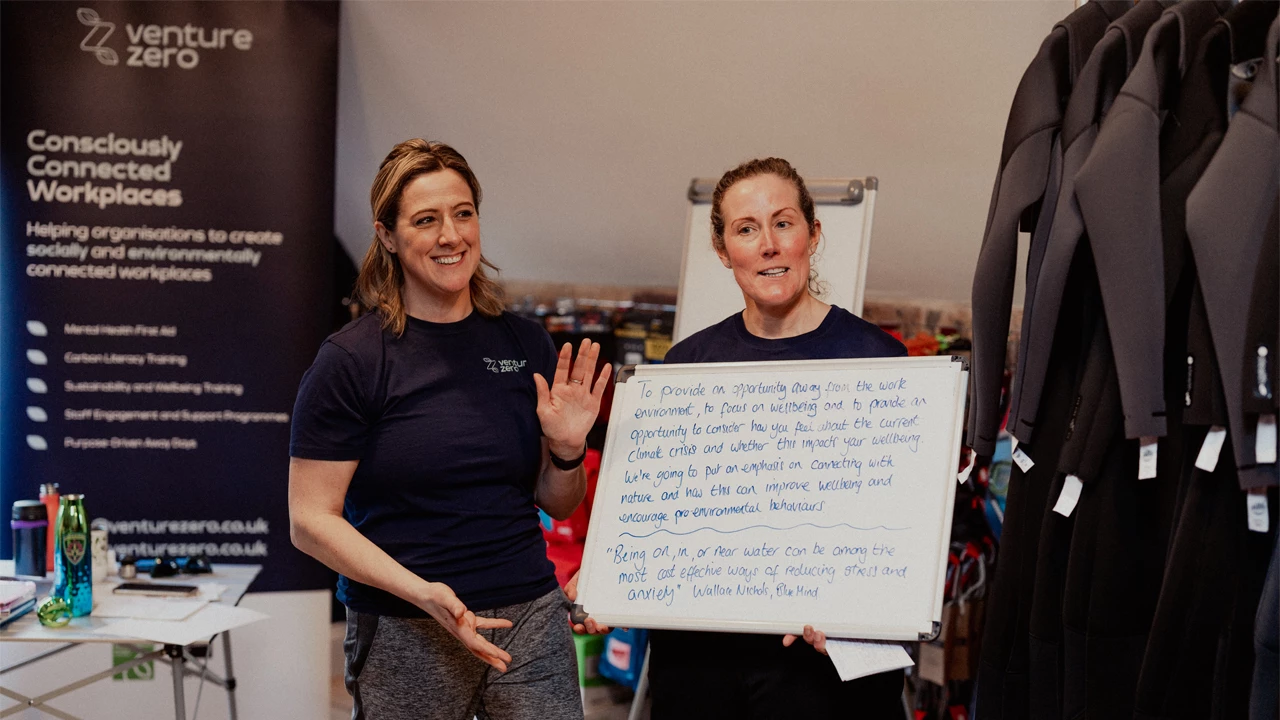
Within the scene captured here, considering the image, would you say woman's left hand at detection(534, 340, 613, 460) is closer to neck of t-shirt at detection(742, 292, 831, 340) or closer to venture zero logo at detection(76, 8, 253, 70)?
neck of t-shirt at detection(742, 292, 831, 340)

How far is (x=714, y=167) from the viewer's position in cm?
354

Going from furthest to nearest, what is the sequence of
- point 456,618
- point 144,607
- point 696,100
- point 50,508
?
point 696,100 → point 50,508 → point 144,607 → point 456,618

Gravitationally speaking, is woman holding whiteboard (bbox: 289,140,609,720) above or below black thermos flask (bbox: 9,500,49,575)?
above

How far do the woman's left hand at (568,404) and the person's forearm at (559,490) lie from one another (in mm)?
36

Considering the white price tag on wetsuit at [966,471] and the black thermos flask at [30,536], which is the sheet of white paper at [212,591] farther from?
the white price tag on wetsuit at [966,471]

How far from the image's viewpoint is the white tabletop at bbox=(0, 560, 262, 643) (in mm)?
2105

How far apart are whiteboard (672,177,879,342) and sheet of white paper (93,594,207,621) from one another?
1.42 meters

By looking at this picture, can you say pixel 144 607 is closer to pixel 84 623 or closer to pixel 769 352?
pixel 84 623

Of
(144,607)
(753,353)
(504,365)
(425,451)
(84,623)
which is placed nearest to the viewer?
(425,451)

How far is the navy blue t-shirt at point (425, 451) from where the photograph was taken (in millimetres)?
1594

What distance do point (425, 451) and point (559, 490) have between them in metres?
0.28

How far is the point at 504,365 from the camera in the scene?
1.73 metres

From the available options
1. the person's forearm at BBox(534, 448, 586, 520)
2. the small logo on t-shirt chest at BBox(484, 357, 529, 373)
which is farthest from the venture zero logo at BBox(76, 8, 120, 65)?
the person's forearm at BBox(534, 448, 586, 520)

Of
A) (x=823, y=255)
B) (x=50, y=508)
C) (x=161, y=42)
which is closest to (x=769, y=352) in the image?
(x=823, y=255)
